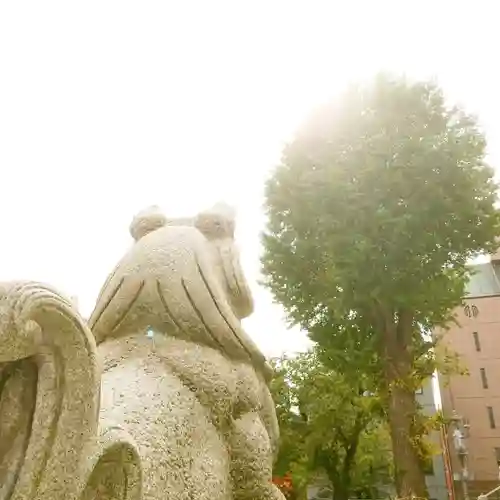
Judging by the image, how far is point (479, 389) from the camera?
2692 cm

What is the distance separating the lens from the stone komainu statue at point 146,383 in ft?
4.47

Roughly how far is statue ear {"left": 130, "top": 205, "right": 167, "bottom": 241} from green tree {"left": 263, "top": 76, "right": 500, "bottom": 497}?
778 centimetres

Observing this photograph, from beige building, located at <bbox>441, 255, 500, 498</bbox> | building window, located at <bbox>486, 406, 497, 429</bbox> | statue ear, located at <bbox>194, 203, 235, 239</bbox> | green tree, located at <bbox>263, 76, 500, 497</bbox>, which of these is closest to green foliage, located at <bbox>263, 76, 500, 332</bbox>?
green tree, located at <bbox>263, 76, 500, 497</bbox>

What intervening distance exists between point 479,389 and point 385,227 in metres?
19.4

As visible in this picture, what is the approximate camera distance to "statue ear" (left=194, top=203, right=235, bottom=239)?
2.90m

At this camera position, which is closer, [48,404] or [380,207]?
[48,404]

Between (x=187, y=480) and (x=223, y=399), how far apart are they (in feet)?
1.24

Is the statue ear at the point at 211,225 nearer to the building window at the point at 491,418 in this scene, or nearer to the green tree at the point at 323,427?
the green tree at the point at 323,427

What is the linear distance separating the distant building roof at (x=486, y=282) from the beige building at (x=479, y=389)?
0.05 m

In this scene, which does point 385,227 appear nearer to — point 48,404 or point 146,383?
point 146,383

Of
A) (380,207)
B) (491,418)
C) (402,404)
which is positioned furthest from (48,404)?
(491,418)

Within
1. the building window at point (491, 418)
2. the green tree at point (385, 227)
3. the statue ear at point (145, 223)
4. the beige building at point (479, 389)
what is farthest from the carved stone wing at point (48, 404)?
the building window at point (491, 418)

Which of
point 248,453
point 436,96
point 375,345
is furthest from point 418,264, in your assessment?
point 248,453

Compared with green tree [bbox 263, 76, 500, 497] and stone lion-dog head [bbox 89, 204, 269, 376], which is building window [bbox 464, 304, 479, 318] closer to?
green tree [bbox 263, 76, 500, 497]
